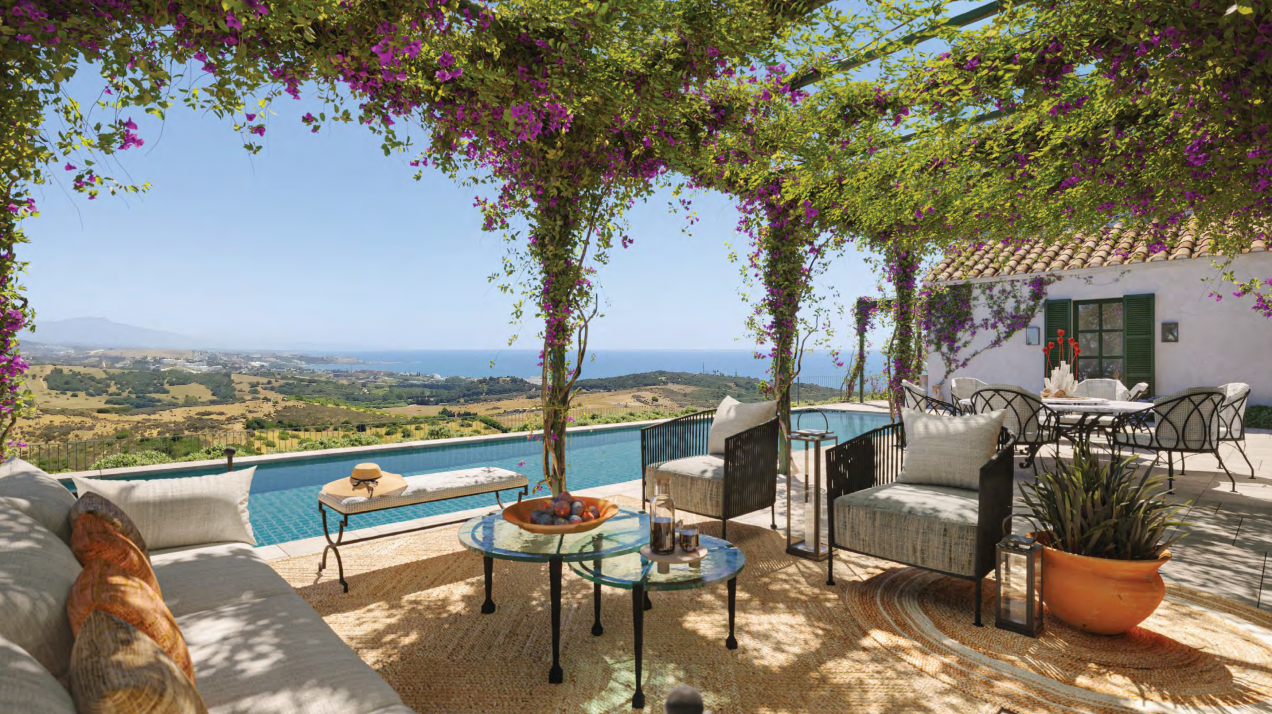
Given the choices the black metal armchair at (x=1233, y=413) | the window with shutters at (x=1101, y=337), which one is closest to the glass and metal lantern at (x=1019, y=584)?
the black metal armchair at (x=1233, y=413)

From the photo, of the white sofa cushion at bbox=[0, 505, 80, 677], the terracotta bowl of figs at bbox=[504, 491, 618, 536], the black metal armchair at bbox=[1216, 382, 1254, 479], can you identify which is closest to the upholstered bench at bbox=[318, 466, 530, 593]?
the terracotta bowl of figs at bbox=[504, 491, 618, 536]

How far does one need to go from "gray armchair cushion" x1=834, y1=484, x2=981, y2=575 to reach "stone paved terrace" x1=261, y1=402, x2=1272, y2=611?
123 centimetres

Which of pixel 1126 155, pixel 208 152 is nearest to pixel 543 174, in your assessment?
pixel 1126 155

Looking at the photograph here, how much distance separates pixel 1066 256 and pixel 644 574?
10664 mm

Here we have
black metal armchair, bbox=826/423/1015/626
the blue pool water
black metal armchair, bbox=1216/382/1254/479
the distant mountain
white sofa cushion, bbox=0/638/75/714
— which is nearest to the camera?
white sofa cushion, bbox=0/638/75/714

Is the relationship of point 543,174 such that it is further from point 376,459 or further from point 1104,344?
point 1104,344

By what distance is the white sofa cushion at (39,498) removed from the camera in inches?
74.0

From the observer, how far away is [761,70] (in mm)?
4094

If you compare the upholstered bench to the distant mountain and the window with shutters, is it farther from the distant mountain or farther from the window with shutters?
the distant mountain

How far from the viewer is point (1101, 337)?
33.7 feet

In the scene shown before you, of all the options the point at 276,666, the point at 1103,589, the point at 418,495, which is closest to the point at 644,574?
the point at 276,666

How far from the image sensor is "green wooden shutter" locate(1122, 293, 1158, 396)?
9.59 meters

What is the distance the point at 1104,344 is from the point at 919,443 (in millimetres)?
9257

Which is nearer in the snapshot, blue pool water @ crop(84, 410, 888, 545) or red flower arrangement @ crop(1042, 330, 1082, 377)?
blue pool water @ crop(84, 410, 888, 545)
